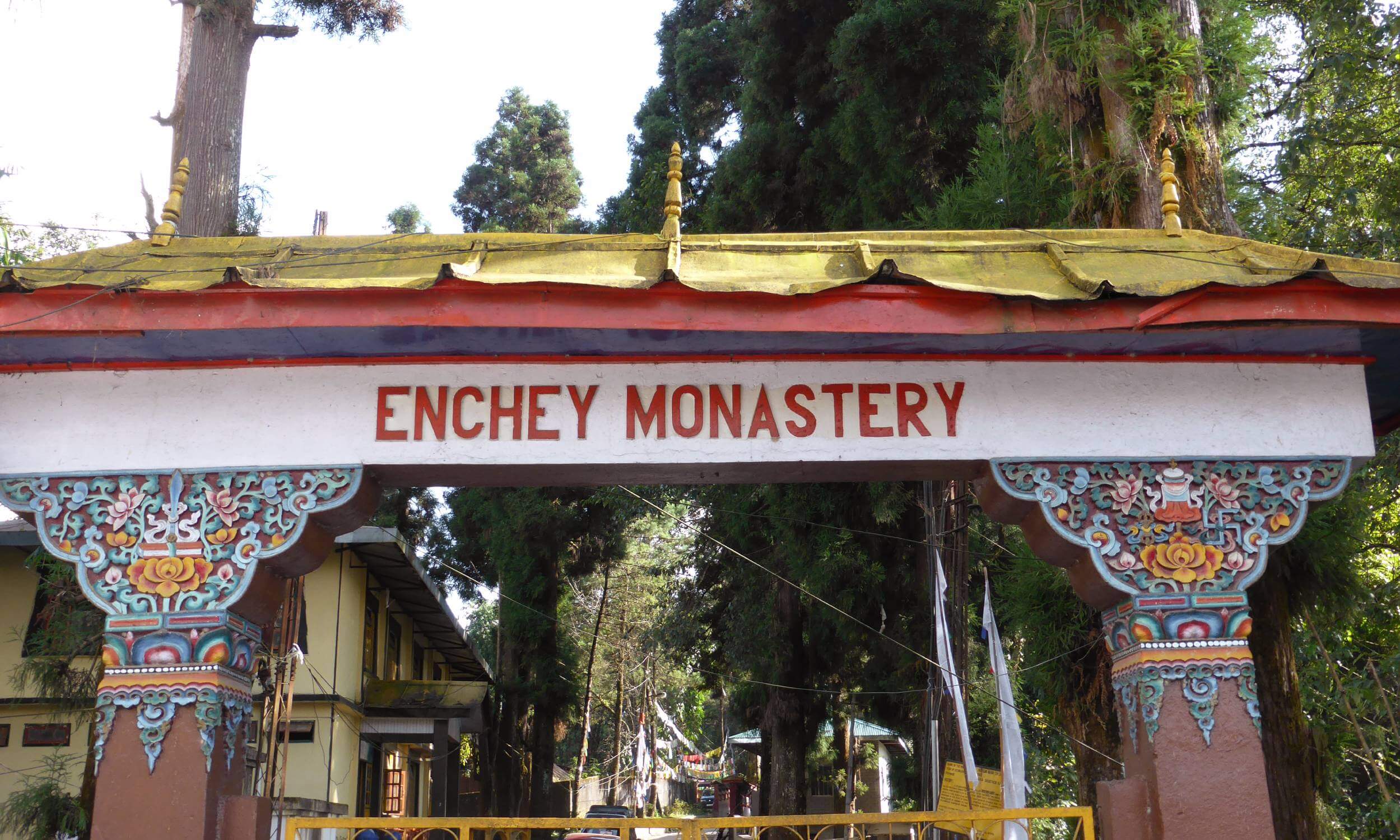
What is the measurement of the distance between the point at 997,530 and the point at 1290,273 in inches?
454

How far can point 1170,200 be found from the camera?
5.41m

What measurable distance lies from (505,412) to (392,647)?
652 inches

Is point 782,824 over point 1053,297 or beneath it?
beneath

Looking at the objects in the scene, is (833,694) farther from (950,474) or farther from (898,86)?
(950,474)

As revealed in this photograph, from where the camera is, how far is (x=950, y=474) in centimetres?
501

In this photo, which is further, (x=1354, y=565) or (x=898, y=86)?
(x=898, y=86)

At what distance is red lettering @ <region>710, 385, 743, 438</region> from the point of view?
190 inches

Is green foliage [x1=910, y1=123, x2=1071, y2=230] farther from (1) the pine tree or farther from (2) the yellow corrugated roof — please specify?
(1) the pine tree

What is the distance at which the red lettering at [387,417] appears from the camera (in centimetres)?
482

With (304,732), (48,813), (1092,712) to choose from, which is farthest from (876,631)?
(48,813)

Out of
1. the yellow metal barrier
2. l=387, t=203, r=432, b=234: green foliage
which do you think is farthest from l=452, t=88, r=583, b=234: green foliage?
the yellow metal barrier

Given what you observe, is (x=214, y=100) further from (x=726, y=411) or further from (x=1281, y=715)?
(x=1281, y=715)

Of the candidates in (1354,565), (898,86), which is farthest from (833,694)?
(1354,565)

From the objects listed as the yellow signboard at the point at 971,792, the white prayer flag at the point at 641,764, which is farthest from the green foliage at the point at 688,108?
the white prayer flag at the point at 641,764
